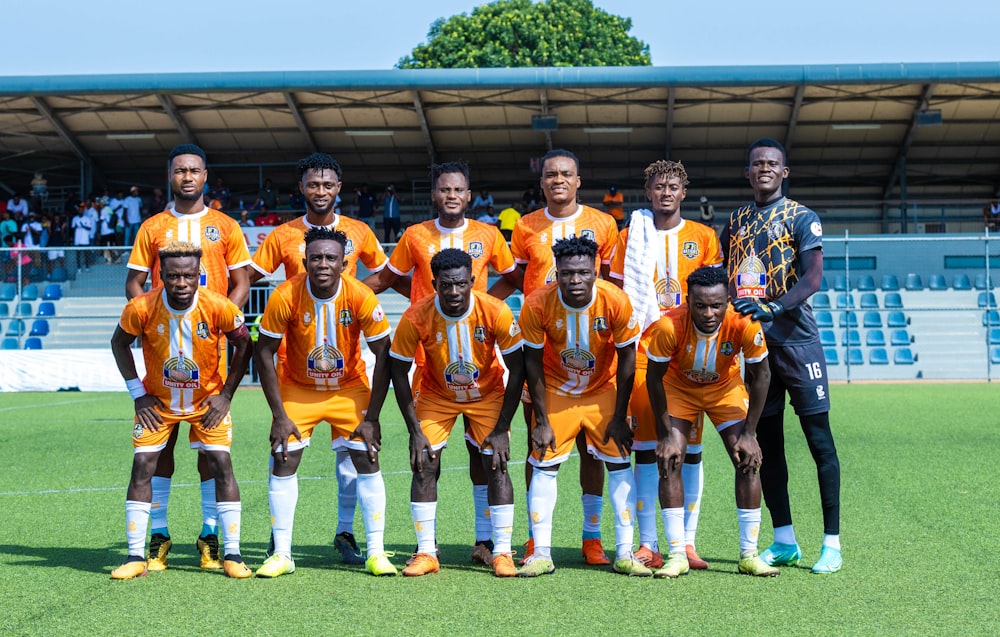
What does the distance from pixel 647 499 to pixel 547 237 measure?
1761 millimetres

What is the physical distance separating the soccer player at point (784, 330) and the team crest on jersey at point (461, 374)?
153 cm

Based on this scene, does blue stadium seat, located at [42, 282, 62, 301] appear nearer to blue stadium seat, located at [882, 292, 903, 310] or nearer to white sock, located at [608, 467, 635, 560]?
blue stadium seat, located at [882, 292, 903, 310]

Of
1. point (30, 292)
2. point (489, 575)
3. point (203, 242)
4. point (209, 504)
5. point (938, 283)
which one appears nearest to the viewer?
point (489, 575)

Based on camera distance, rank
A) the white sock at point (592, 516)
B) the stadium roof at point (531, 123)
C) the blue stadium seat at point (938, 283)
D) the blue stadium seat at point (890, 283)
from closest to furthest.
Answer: the white sock at point (592, 516)
the stadium roof at point (531, 123)
the blue stadium seat at point (938, 283)
the blue stadium seat at point (890, 283)

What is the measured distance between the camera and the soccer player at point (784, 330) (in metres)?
5.91

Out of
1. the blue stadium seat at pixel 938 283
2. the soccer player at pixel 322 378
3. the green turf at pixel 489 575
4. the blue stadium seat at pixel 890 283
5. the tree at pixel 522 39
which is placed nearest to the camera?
the green turf at pixel 489 575

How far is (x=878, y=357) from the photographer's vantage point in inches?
874

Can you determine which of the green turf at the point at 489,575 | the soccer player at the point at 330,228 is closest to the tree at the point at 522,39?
the green turf at the point at 489,575

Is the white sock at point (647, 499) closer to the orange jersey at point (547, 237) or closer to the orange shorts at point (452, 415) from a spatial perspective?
the orange shorts at point (452, 415)

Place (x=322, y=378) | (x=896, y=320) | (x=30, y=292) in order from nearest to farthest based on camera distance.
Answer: (x=322, y=378), (x=30, y=292), (x=896, y=320)

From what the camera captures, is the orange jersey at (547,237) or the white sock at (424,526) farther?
the orange jersey at (547,237)

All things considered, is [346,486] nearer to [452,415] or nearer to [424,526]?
[424,526]

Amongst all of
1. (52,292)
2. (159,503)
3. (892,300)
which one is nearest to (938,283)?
(892,300)

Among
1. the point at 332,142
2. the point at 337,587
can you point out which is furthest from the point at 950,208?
the point at 337,587
